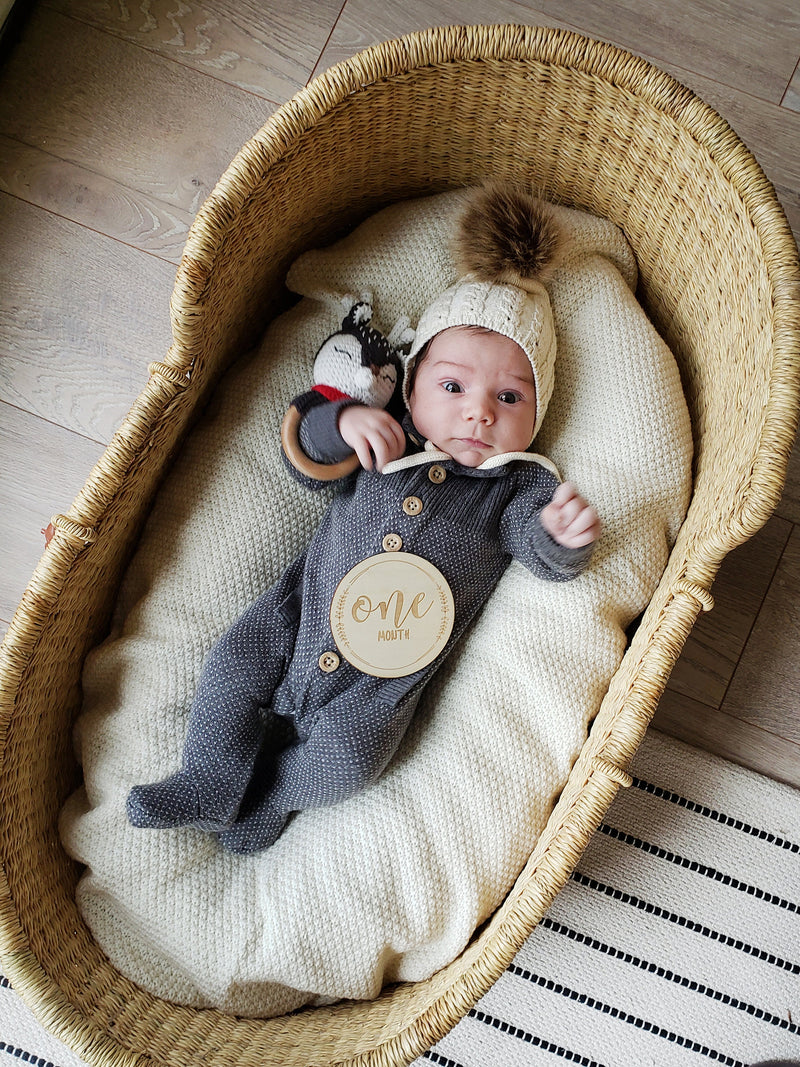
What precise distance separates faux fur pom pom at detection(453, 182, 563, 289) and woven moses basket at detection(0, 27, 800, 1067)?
0.15 meters

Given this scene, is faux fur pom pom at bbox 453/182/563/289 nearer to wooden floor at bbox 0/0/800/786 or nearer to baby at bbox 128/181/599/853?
baby at bbox 128/181/599/853

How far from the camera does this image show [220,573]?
3.77 feet

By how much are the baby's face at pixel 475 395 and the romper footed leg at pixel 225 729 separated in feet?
1.05

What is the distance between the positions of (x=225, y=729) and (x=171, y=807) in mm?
109

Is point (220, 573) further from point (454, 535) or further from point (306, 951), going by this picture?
point (306, 951)

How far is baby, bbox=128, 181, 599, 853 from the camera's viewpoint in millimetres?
A: 1053

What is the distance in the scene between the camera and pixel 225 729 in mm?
1057

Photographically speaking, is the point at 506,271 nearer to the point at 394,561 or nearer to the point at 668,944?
the point at 394,561

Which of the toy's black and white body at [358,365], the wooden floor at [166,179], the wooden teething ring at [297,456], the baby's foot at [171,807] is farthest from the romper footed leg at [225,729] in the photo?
the wooden floor at [166,179]

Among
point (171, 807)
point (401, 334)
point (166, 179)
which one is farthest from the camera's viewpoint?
point (166, 179)

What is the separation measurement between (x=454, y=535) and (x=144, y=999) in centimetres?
69

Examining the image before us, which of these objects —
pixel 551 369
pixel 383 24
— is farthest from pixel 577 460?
pixel 383 24

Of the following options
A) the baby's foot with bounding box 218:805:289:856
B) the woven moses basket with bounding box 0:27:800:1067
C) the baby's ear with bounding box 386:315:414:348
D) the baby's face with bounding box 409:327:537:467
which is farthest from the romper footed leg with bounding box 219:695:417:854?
the baby's ear with bounding box 386:315:414:348

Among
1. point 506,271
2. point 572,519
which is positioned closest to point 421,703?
point 572,519
